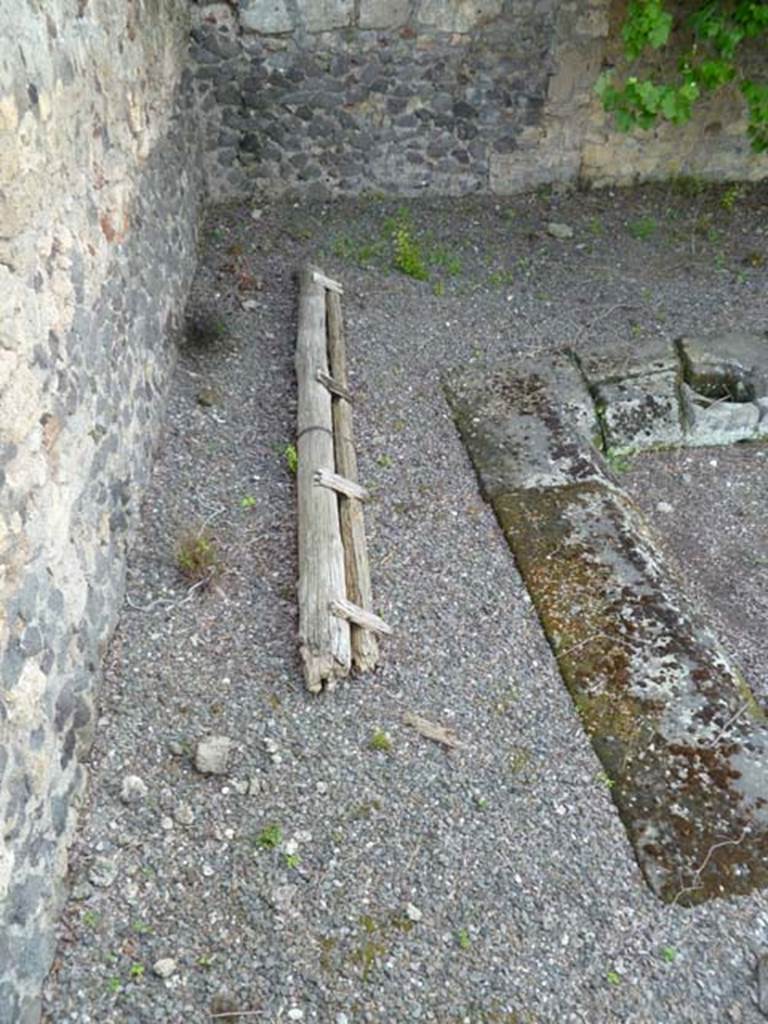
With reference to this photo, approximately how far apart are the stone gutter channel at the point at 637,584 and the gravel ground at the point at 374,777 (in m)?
0.11

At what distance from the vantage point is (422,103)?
6.08 metres

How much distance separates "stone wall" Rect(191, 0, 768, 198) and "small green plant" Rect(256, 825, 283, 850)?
500 centimetres

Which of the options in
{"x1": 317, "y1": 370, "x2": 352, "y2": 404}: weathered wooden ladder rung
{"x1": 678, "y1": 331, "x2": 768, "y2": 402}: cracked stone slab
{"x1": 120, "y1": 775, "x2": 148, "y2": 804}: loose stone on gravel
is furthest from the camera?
{"x1": 678, "y1": 331, "x2": 768, "y2": 402}: cracked stone slab

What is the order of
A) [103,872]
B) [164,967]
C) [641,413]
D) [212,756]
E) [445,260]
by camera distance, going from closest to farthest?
[164,967], [103,872], [212,756], [641,413], [445,260]

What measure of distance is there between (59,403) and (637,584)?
2.47 m

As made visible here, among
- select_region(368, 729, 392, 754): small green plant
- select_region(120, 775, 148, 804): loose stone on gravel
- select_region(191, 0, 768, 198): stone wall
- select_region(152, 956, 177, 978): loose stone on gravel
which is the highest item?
select_region(191, 0, 768, 198): stone wall

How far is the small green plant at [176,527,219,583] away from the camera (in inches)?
137

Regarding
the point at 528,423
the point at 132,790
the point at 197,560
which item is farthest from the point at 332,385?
the point at 132,790

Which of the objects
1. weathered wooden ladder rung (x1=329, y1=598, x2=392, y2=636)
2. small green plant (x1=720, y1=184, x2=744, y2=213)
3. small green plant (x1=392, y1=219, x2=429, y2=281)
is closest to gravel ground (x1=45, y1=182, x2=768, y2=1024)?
weathered wooden ladder rung (x1=329, y1=598, x2=392, y2=636)

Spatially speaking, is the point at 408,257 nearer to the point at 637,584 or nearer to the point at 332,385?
the point at 332,385

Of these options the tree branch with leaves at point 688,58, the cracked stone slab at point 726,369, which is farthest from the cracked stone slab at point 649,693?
the tree branch with leaves at point 688,58

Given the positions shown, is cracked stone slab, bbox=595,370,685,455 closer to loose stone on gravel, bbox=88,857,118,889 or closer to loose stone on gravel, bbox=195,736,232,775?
loose stone on gravel, bbox=195,736,232,775

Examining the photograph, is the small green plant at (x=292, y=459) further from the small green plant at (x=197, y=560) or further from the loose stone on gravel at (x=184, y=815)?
the loose stone on gravel at (x=184, y=815)

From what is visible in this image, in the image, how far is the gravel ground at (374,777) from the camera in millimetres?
2412
